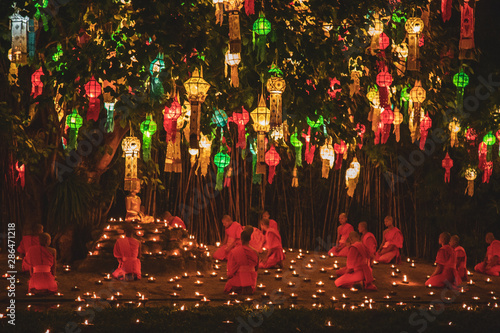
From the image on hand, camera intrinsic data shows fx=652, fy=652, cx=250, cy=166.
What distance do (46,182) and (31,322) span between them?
15.6 feet

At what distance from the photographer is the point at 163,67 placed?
665 cm

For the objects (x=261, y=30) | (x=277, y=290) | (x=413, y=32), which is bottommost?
(x=277, y=290)

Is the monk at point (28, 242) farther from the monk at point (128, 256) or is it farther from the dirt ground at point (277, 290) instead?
the monk at point (128, 256)

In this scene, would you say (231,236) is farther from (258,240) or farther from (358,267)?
(358,267)

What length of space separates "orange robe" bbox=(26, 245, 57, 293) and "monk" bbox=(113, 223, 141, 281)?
1184 millimetres

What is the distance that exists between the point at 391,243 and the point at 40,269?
6.14 m

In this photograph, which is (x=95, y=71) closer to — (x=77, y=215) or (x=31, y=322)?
(x=31, y=322)

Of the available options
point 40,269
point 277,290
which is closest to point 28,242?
point 40,269

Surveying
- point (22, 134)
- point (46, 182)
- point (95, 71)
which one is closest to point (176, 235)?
point (46, 182)

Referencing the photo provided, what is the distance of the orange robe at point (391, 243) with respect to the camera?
11.3m

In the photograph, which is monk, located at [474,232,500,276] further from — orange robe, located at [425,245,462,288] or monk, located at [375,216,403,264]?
orange robe, located at [425,245,462,288]

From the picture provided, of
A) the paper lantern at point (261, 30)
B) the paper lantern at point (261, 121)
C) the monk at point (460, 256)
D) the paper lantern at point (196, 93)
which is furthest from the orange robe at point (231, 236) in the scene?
the paper lantern at point (261, 30)

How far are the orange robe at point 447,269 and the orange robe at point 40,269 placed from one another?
5222 mm

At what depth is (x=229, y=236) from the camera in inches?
448
